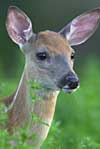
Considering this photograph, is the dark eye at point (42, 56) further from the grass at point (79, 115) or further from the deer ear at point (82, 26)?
the deer ear at point (82, 26)

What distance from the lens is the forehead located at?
396 inches

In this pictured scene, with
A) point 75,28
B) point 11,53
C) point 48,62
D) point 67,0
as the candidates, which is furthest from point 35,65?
point 67,0

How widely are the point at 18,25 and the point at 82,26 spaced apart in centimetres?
70

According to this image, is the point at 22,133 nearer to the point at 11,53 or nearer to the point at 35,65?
the point at 35,65

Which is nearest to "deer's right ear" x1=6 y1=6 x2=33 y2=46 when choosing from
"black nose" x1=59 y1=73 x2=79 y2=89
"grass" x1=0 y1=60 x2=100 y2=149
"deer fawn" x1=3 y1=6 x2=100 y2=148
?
"deer fawn" x1=3 y1=6 x2=100 y2=148

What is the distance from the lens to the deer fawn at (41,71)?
380 inches

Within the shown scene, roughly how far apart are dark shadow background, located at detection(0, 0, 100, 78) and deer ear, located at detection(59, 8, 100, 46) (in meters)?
8.52

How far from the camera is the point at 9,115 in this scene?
9734 mm

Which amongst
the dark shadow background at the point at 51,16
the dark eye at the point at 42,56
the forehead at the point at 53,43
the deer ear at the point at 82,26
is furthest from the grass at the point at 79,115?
the dark shadow background at the point at 51,16

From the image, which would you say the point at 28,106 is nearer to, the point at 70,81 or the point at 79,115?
the point at 70,81

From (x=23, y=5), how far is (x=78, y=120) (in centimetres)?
1126

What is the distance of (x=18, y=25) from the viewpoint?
420 inches

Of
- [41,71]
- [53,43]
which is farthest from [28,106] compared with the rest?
[53,43]

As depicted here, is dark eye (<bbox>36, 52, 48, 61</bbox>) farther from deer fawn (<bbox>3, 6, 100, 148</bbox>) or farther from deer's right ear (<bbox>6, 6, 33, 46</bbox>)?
deer's right ear (<bbox>6, 6, 33, 46</bbox>)
